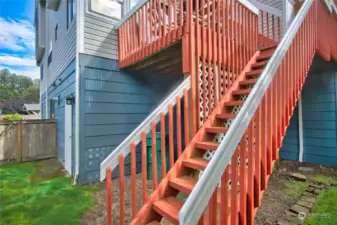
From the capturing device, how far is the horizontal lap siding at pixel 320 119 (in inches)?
192

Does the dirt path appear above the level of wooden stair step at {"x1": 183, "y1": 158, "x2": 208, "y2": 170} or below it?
below

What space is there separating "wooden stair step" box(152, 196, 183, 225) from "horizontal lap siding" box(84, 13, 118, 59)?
3.36 meters

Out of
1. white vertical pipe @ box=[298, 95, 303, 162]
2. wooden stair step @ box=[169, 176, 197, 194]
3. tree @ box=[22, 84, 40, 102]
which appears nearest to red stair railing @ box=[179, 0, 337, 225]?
wooden stair step @ box=[169, 176, 197, 194]

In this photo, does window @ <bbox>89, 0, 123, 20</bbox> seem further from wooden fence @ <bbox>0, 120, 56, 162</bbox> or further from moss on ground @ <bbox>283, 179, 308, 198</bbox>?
moss on ground @ <bbox>283, 179, 308, 198</bbox>

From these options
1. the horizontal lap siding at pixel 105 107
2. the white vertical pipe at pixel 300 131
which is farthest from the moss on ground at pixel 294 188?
the horizontal lap siding at pixel 105 107

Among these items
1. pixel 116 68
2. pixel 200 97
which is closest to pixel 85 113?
pixel 116 68

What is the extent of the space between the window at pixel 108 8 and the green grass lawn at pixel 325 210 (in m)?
5.09

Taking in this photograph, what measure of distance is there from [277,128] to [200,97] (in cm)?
104

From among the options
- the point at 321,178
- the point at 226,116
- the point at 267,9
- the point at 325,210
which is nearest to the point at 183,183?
the point at 226,116

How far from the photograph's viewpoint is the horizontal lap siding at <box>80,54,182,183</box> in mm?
4113

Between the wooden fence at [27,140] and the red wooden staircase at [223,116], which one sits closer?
the red wooden staircase at [223,116]

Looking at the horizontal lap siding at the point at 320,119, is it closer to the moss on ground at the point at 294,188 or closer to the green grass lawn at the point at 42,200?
the moss on ground at the point at 294,188

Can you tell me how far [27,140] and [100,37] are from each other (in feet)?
14.8

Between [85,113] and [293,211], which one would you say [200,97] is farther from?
[85,113]
